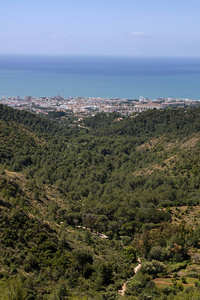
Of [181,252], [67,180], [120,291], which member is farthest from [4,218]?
[67,180]

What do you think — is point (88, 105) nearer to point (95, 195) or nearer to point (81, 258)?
point (95, 195)

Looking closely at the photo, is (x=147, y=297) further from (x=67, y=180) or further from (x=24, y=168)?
(x=24, y=168)

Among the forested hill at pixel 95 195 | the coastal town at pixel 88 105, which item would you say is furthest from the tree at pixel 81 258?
the coastal town at pixel 88 105

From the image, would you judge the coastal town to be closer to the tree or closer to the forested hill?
the forested hill

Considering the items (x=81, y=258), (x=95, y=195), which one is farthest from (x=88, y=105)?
(x=81, y=258)

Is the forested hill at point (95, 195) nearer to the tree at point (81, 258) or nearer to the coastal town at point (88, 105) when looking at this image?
the tree at point (81, 258)

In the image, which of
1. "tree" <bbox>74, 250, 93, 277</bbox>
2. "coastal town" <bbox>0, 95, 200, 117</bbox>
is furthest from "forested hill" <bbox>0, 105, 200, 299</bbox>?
"coastal town" <bbox>0, 95, 200, 117</bbox>

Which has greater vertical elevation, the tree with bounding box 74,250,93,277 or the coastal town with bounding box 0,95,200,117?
the coastal town with bounding box 0,95,200,117

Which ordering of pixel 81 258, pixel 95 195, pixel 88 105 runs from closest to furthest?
pixel 81 258
pixel 95 195
pixel 88 105
